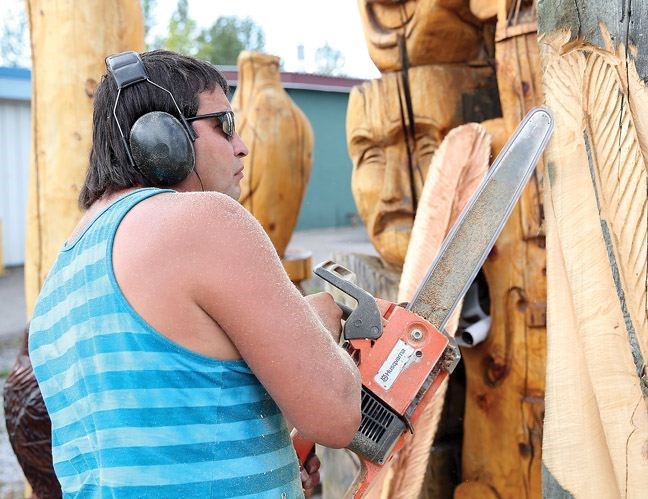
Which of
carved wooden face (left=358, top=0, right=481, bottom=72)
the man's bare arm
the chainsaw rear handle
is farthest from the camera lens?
→ carved wooden face (left=358, top=0, right=481, bottom=72)

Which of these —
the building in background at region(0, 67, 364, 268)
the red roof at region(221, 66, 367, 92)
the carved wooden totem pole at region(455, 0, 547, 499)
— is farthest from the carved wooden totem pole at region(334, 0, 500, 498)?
the red roof at region(221, 66, 367, 92)

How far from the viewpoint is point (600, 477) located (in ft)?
3.85

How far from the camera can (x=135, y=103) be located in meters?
1.02

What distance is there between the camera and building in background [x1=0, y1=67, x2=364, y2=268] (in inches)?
407

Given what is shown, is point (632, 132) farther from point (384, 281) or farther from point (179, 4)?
point (179, 4)

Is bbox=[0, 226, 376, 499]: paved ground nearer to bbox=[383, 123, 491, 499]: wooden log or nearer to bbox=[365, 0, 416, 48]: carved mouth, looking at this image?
bbox=[383, 123, 491, 499]: wooden log

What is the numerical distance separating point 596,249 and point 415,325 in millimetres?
304

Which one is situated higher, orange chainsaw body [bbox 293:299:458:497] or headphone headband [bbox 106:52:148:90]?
headphone headband [bbox 106:52:148:90]

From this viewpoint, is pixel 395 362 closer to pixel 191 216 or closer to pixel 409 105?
pixel 191 216

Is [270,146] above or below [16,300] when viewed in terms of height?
above

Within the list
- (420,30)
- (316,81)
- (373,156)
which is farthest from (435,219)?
(316,81)

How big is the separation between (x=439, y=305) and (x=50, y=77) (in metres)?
1.87

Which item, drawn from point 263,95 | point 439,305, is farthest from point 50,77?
point 439,305

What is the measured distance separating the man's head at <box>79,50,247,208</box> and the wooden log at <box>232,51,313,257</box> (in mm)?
2255
